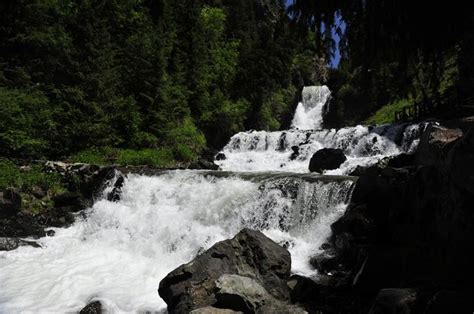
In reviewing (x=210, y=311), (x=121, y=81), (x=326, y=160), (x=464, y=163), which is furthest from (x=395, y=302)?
(x=121, y=81)

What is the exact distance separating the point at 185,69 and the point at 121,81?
21.0 ft

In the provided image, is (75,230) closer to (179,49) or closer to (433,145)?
(433,145)

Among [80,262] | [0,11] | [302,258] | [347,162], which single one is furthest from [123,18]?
[302,258]

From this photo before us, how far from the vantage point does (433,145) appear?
7.32m

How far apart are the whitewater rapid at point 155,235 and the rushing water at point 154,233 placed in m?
0.03

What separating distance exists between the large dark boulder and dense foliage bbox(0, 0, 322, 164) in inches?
288

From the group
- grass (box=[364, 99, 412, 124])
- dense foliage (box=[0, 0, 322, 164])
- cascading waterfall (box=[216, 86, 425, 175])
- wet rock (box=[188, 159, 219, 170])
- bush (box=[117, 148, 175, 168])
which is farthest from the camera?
grass (box=[364, 99, 412, 124])

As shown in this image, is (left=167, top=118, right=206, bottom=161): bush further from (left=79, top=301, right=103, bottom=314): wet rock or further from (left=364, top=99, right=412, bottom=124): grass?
(left=364, top=99, right=412, bottom=124): grass

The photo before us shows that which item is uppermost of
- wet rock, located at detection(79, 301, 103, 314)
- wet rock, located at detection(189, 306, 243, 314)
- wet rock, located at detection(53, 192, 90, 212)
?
wet rock, located at detection(53, 192, 90, 212)

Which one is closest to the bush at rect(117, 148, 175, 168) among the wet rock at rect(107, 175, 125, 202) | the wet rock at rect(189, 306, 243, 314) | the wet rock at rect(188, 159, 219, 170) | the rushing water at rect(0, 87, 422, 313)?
the wet rock at rect(188, 159, 219, 170)

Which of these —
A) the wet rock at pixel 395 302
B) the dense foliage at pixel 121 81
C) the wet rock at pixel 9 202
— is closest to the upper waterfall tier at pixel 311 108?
the dense foliage at pixel 121 81

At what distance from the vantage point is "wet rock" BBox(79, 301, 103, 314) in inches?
300

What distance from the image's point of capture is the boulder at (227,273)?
696 cm

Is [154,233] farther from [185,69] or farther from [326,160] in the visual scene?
[185,69]
